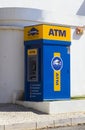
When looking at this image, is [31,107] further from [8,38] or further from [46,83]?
[8,38]

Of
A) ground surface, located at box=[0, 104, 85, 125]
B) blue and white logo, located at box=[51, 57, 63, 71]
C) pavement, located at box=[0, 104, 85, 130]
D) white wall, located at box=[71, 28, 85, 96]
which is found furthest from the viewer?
white wall, located at box=[71, 28, 85, 96]

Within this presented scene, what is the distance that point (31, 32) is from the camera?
14508 millimetres

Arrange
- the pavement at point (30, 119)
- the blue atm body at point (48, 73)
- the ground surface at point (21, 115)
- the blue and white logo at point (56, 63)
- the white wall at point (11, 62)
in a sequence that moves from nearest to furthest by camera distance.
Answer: the pavement at point (30, 119)
the ground surface at point (21, 115)
the blue atm body at point (48, 73)
the blue and white logo at point (56, 63)
the white wall at point (11, 62)

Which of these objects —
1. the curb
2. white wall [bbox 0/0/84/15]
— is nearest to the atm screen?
the curb

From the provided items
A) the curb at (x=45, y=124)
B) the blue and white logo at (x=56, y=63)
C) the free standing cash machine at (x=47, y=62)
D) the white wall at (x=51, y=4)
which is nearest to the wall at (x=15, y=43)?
the free standing cash machine at (x=47, y=62)

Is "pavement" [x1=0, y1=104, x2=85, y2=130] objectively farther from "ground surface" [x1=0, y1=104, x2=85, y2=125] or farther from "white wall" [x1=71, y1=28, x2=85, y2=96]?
"white wall" [x1=71, y1=28, x2=85, y2=96]

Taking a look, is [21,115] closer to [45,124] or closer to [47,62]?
[45,124]

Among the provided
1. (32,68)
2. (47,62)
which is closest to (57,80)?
(47,62)

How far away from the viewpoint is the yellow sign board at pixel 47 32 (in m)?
14.1

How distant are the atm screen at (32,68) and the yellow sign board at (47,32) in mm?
619

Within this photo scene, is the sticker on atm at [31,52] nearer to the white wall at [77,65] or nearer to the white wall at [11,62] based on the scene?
the white wall at [11,62]

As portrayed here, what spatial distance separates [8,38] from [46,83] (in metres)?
2.06

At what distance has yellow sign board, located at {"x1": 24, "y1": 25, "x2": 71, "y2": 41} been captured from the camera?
14.1 m

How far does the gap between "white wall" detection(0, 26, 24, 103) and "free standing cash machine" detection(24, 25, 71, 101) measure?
0.39 m
